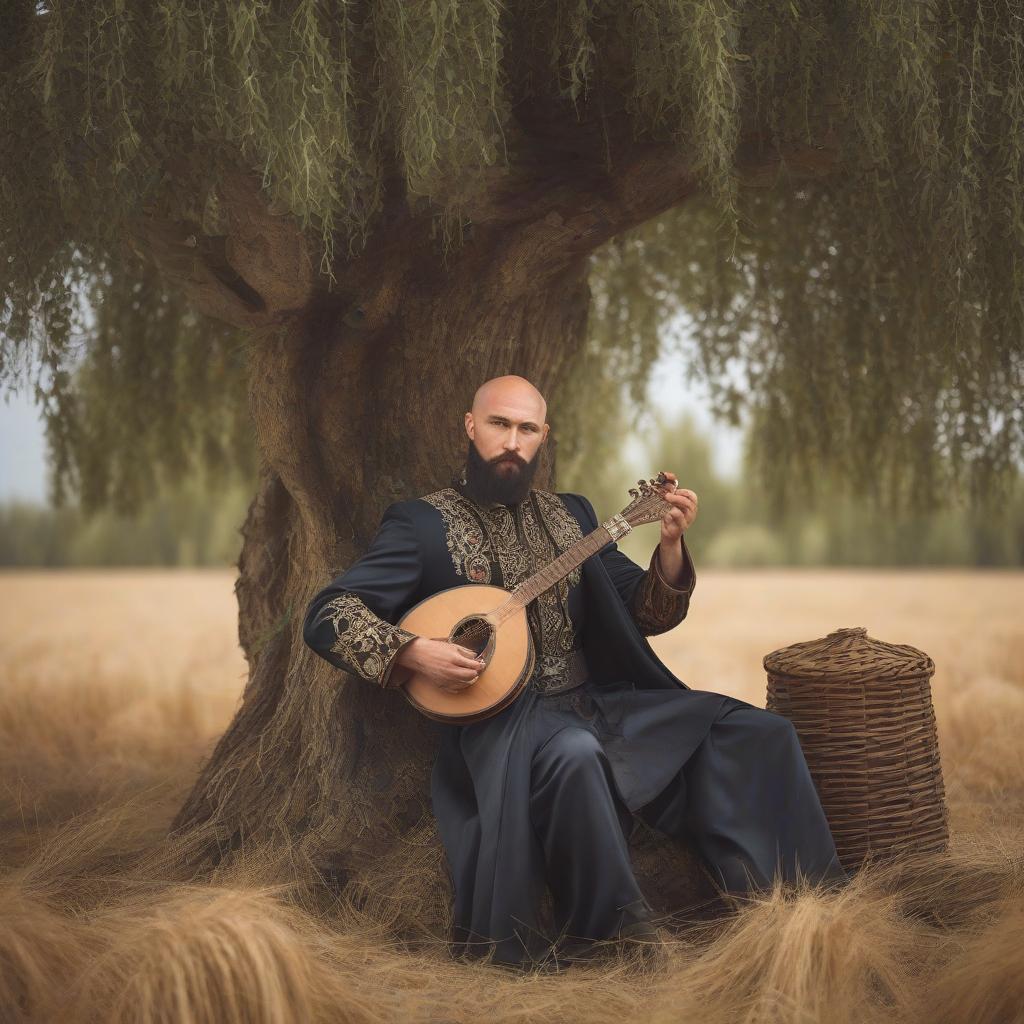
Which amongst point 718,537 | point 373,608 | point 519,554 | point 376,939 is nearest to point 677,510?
point 519,554

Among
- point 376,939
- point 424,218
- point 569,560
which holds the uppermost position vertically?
point 424,218

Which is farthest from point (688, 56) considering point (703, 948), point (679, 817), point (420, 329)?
point (703, 948)

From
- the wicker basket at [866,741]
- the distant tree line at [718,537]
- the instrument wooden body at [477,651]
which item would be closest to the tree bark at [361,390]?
the instrument wooden body at [477,651]

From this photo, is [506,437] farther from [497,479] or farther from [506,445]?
[497,479]

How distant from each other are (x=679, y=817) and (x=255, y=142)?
229cm

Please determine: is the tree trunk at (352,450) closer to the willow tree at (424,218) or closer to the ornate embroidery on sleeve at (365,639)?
the willow tree at (424,218)

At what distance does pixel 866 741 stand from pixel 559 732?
43.0 inches

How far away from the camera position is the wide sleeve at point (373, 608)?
329 centimetres

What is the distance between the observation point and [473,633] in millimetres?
3398

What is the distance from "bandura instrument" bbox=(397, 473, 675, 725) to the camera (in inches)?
129

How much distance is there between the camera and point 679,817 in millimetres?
3498

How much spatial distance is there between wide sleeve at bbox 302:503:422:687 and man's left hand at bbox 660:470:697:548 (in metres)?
0.76

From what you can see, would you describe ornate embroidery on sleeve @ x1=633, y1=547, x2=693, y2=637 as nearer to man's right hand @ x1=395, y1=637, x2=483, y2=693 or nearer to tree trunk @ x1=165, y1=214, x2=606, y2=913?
man's right hand @ x1=395, y1=637, x2=483, y2=693

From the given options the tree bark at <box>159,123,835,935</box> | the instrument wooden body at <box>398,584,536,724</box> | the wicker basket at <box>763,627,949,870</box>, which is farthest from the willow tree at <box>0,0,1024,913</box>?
the wicker basket at <box>763,627,949,870</box>
